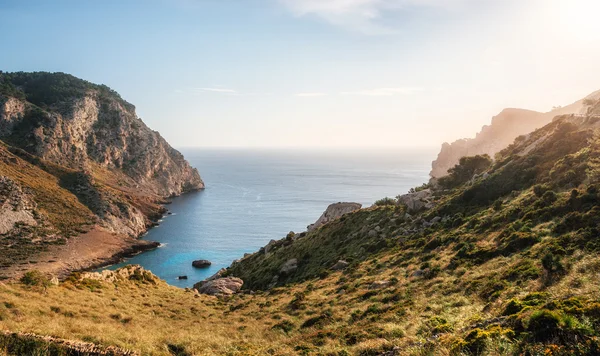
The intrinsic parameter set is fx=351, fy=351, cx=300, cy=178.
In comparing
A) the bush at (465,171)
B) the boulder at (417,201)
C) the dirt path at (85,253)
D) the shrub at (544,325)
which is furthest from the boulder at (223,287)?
the dirt path at (85,253)

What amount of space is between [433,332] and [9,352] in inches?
729

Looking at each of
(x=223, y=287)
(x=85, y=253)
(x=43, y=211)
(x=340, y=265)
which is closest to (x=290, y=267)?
(x=223, y=287)

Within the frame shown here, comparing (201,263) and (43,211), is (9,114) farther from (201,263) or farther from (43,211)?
(201,263)

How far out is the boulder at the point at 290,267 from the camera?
54.4 m

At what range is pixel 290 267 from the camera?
55.2 meters

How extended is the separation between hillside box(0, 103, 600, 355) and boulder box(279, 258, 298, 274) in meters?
0.23

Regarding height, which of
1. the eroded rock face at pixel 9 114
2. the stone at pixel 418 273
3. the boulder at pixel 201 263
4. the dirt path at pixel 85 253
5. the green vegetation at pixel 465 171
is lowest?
the boulder at pixel 201 263

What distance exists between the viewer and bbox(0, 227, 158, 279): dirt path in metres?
91.3

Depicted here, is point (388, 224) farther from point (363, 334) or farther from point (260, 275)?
point (363, 334)

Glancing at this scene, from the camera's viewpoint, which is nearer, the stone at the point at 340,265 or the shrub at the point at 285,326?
the shrub at the point at 285,326

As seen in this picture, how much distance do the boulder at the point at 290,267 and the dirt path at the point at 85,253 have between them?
6180 cm

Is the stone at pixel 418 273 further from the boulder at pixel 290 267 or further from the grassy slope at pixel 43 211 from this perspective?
the grassy slope at pixel 43 211

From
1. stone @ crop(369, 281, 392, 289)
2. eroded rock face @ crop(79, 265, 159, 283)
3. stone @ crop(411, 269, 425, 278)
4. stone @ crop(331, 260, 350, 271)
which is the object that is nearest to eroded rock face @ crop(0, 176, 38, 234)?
eroded rock face @ crop(79, 265, 159, 283)

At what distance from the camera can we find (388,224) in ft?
176
